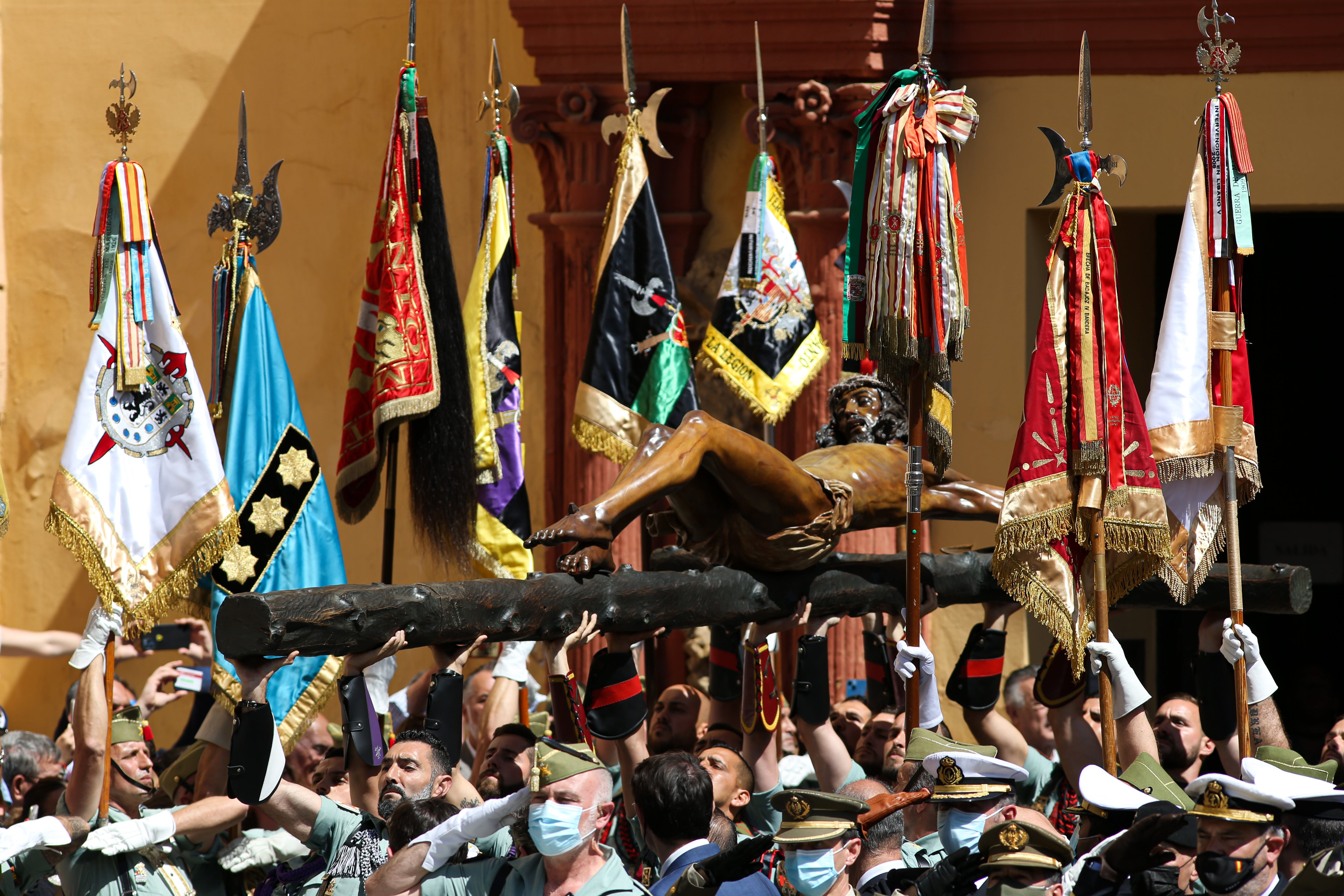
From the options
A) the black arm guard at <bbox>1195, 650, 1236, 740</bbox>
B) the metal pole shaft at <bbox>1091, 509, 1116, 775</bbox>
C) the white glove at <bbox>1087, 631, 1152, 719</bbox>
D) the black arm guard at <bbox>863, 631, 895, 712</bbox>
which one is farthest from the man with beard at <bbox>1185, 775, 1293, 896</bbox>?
the black arm guard at <bbox>863, 631, 895, 712</bbox>

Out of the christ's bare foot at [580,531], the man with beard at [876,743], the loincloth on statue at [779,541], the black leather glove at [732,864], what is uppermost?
the christ's bare foot at [580,531]

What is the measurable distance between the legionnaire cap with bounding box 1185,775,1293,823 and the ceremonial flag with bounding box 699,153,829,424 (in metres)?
3.81

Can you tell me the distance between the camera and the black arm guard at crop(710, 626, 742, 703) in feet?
20.9

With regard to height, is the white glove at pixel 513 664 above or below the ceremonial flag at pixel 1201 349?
below

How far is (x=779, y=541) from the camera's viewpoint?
586 centimetres

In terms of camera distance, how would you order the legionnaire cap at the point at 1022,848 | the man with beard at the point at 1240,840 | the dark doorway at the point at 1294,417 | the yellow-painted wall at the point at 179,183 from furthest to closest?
the dark doorway at the point at 1294,417 < the yellow-painted wall at the point at 179,183 < the man with beard at the point at 1240,840 < the legionnaire cap at the point at 1022,848

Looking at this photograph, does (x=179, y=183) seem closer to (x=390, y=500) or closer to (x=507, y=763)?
(x=390, y=500)

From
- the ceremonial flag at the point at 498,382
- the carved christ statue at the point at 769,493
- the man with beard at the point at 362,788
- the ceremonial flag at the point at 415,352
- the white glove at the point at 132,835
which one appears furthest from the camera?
the ceremonial flag at the point at 498,382

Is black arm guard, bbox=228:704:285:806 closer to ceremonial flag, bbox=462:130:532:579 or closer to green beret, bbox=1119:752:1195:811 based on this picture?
green beret, bbox=1119:752:1195:811

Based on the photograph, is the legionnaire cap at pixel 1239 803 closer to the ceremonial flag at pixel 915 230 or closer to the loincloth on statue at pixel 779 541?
the ceremonial flag at pixel 915 230

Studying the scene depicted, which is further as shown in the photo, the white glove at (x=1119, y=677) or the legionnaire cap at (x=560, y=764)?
the white glove at (x=1119, y=677)

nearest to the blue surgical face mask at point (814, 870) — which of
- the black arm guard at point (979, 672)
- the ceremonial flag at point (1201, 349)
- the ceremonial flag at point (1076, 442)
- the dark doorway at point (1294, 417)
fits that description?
the ceremonial flag at point (1076, 442)

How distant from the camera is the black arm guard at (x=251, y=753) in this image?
4.59m

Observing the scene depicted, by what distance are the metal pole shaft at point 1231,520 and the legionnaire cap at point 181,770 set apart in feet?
10.9
